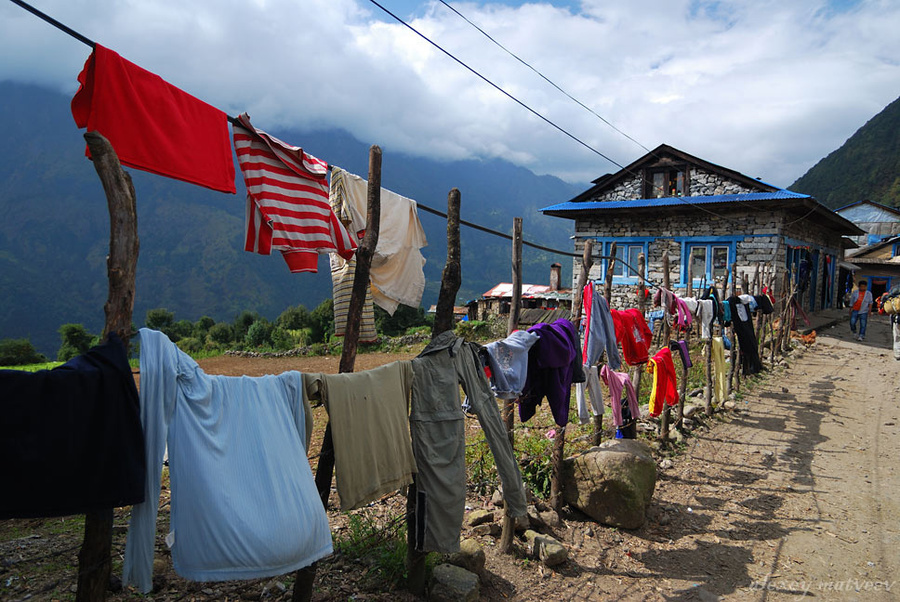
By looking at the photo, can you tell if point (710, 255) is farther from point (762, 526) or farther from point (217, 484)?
point (217, 484)

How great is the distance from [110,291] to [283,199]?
1399 mm

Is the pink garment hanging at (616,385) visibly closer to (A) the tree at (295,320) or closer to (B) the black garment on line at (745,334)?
(B) the black garment on line at (745,334)

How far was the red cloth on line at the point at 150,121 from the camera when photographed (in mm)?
2541

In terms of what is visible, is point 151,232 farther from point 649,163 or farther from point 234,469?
point 234,469

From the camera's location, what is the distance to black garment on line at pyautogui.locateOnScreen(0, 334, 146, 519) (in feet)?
6.07

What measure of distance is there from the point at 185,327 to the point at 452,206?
30.7 metres

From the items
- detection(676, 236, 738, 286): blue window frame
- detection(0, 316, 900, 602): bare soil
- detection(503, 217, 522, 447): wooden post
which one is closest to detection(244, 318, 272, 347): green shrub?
detection(0, 316, 900, 602): bare soil

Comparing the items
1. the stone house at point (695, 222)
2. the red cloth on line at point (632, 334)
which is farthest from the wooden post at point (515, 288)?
the stone house at point (695, 222)

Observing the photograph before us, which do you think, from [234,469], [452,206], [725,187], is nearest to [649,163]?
[725,187]

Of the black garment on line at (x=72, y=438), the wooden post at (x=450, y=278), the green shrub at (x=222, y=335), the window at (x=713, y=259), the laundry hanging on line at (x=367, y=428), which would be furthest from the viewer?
the green shrub at (x=222, y=335)

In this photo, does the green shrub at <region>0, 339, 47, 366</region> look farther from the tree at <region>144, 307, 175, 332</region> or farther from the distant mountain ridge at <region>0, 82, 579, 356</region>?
the distant mountain ridge at <region>0, 82, 579, 356</region>

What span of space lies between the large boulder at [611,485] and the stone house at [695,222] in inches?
406

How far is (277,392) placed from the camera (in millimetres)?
2539

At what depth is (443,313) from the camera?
386 centimetres
